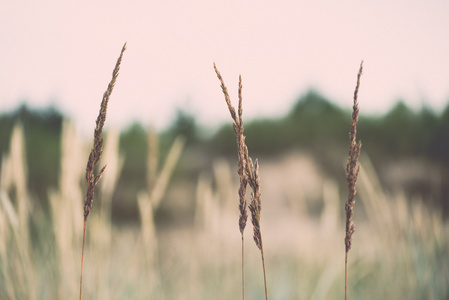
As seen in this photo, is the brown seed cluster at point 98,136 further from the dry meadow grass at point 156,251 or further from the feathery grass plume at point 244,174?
the dry meadow grass at point 156,251

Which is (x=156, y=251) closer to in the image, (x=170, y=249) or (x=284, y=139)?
(x=170, y=249)

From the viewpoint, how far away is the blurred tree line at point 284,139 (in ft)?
23.4

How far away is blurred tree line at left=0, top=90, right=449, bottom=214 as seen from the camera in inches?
280

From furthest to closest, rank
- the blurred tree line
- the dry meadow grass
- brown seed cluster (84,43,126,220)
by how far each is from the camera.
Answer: the blurred tree line < the dry meadow grass < brown seed cluster (84,43,126,220)

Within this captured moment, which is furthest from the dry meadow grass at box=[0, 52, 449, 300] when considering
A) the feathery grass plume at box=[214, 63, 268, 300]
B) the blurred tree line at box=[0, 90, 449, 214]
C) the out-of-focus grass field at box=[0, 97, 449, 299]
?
the blurred tree line at box=[0, 90, 449, 214]

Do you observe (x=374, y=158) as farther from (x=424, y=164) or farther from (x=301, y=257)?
(x=301, y=257)

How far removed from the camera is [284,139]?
42.3 ft

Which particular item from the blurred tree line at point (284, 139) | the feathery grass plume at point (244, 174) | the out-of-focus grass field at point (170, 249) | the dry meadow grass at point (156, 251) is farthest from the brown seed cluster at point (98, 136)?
the blurred tree line at point (284, 139)

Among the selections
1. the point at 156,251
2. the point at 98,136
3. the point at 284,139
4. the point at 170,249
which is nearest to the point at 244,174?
the point at 98,136

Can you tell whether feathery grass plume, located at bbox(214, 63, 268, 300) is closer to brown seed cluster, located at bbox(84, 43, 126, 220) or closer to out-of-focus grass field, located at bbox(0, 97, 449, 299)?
brown seed cluster, located at bbox(84, 43, 126, 220)

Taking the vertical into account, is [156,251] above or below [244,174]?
below

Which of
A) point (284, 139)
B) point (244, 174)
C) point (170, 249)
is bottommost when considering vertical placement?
point (170, 249)

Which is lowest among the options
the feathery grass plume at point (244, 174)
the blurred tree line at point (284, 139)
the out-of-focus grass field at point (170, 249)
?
the out-of-focus grass field at point (170, 249)

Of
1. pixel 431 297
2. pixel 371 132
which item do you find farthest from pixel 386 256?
pixel 371 132
